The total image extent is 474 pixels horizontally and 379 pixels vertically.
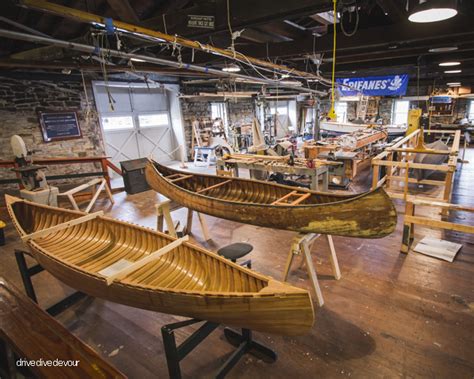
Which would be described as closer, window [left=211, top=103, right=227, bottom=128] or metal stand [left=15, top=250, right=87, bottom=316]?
→ metal stand [left=15, top=250, right=87, bottom=316]

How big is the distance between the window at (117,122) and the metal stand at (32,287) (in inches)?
264

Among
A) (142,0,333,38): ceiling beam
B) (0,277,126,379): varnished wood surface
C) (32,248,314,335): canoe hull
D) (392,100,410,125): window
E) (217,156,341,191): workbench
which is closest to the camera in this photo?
(0,277,126,379): varnished wood surface

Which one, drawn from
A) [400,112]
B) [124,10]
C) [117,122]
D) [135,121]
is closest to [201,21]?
[124,10]

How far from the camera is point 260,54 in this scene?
4449 mm

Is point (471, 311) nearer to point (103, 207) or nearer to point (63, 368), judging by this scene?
point (63, 368)

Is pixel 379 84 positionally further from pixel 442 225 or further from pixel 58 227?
pixel 58 227

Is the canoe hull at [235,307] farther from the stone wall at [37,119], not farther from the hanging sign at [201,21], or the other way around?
the stone wall at [37,119]

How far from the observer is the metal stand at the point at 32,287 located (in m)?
2.62

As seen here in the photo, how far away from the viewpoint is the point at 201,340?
1.73 meters

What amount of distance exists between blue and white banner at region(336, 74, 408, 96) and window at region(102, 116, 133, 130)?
6.78 m

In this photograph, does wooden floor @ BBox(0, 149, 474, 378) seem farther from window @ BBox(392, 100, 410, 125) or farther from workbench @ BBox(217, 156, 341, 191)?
window @ BBox(392, 100, 410, 125)

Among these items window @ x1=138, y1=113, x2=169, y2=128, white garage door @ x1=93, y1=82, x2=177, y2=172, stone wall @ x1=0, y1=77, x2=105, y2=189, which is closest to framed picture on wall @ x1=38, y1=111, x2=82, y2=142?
stone wall @ x1=0, y1=77, x2=105, y2=189

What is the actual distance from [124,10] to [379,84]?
7.58 m

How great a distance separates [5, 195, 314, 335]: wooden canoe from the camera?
160 cm
